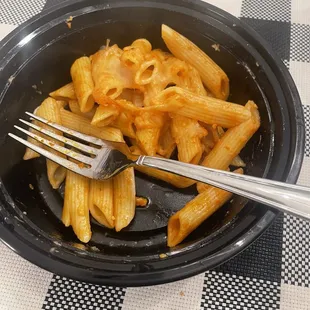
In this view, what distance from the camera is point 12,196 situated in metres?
1.05

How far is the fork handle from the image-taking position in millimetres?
840

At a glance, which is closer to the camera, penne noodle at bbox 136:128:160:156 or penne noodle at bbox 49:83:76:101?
penne noodle at bbox 136:128:160:156

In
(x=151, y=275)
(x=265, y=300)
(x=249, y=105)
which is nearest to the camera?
(x=151, y=275)

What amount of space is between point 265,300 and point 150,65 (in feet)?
2.04

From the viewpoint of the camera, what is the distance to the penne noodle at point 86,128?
3.84 feet

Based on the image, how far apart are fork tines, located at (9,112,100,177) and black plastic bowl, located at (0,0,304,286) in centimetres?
7

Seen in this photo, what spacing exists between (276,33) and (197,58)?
1.43 ft

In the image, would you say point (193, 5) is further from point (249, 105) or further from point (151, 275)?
point (151, 275)

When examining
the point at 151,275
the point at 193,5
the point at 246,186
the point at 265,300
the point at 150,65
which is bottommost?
the point at 265,300

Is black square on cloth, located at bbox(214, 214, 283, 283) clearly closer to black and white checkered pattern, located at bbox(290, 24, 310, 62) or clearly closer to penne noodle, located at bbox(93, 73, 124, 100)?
penne noodle, located at bbox(93, 73, 124, 100)

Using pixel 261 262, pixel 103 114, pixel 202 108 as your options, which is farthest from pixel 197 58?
pixel 261 262

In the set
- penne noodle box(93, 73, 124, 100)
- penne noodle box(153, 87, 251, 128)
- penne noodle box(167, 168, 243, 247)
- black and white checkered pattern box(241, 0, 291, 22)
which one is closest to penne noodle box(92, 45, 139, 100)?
penne noodle box(93, 73, 124, 100)

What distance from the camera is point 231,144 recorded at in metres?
1.11

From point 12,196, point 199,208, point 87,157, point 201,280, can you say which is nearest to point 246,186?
point 199,208
